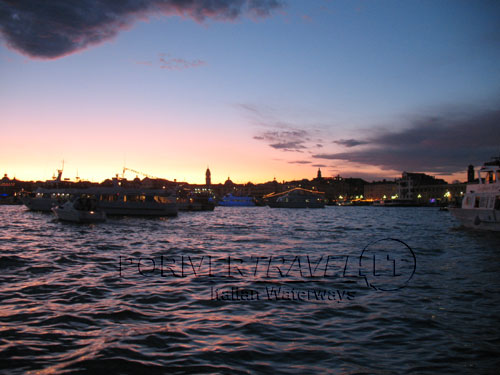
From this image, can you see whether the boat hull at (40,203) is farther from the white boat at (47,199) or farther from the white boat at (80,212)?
the white boat at (80,212)

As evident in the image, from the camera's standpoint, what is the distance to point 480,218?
111 feet

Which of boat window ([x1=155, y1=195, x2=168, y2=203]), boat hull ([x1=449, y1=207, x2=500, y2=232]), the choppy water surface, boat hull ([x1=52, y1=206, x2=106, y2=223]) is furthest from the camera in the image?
boat window ([x1=155, y1=195, x2=168, y2=203])

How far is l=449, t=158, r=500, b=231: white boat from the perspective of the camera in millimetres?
32219

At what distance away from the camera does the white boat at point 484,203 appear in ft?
106

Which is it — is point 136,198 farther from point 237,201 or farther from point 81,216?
point 237,201

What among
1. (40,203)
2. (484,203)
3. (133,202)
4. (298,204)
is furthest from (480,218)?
(298,204)

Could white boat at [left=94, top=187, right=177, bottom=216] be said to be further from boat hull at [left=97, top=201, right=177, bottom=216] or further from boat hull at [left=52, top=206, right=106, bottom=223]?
boat hull at [left=52, top=206, right=106, bottom=223]

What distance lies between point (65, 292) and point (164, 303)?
2.86 meters

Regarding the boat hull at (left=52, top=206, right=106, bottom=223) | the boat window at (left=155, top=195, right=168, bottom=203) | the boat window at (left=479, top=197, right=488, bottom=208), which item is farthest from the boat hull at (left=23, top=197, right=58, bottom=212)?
the boat window at (left=479, top=197, right=488, bottom=208)

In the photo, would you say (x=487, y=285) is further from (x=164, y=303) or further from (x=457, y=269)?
(x=164, y=303)

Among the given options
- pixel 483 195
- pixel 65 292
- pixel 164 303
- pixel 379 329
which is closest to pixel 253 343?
pixel 379 329

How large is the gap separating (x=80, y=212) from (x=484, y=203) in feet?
125

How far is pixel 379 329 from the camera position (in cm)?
712

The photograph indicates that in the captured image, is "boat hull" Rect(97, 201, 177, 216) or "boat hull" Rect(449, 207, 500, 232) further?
"boat hull" Rect(97, 201, 177, 216)
